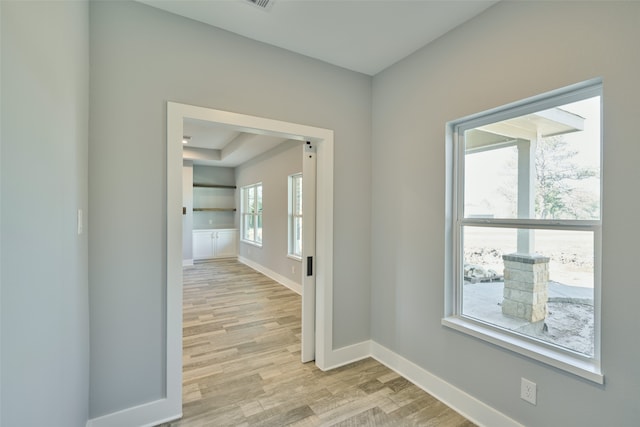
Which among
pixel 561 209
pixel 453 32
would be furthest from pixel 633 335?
pixel 453 32

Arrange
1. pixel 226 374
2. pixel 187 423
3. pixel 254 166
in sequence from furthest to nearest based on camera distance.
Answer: pixel 254 166
pixel 226 374
pixel 187 423

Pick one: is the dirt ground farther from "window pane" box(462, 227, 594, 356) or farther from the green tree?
the green tree

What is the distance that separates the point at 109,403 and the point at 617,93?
3313 mm

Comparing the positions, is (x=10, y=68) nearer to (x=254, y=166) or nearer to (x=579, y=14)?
(x=579, y=14)

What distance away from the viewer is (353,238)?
2805mm

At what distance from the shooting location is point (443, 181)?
2213 mm

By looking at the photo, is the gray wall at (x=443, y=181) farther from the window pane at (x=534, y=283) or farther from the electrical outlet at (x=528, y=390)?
the window pane at (x=534, y=283)

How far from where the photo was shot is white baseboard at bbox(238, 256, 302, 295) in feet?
17.1

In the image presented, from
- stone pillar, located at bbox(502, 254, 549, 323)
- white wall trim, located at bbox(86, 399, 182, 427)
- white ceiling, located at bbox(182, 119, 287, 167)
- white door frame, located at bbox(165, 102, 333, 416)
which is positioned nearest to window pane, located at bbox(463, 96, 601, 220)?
stone pillar, located at bbox(502, 254, 549, 323)

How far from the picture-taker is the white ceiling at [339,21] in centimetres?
190

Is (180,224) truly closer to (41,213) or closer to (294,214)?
(41,213)

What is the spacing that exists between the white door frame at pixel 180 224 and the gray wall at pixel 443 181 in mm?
523

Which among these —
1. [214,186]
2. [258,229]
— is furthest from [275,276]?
[214,186]

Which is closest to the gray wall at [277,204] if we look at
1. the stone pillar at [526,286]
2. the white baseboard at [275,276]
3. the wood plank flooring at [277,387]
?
the white baseboard at [275,276]
